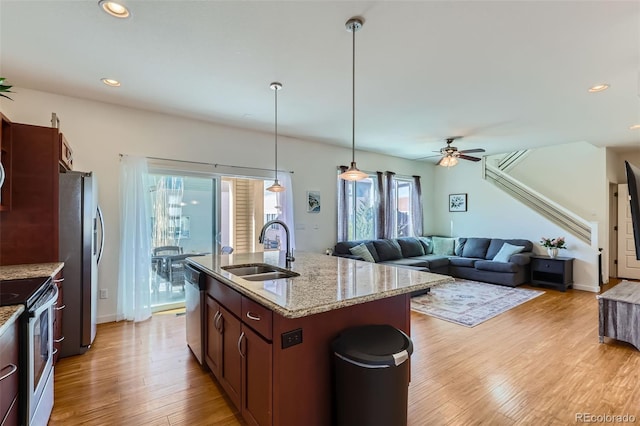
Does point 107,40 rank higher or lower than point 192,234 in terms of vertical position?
higher

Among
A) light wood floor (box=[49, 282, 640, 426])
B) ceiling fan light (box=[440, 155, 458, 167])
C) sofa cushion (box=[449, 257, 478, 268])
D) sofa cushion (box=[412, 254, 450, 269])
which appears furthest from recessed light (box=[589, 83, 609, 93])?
sofa cushion (box=[449, 257, 478, 268])

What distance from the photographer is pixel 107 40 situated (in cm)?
242

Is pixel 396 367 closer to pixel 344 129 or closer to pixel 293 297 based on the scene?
pixel 293 297

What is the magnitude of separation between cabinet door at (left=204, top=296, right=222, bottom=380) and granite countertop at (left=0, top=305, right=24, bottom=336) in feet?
3.52

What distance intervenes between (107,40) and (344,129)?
10.8 feet

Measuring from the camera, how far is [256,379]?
1.72 m

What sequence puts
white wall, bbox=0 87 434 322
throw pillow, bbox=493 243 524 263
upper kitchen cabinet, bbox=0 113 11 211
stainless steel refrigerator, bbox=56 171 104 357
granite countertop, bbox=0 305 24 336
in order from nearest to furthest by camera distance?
granite countertop, bbox=0 305 24 336
upper kitchen cabinet, bbox=0 113 11 211
stainless steel refrigerator, bbox=56 171 104 357
white wall, bbox=0 87 434 322
throw pillow, bbox=493 243 524 263

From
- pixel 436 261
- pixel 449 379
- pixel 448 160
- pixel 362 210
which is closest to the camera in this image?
pixel 449 379

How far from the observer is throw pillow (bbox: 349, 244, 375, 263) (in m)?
5.58

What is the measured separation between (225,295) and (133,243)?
8.12 ft

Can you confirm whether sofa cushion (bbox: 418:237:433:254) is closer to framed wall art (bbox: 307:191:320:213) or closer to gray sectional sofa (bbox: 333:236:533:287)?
gray sectional sofa (bbox: 333:236:533:287)

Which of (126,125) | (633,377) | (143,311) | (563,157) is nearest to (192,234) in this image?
(143,311)

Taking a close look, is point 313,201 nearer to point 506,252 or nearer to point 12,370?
point 506,252

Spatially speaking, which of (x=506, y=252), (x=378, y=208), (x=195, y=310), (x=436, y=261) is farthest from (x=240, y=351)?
(x=506, y=252)
